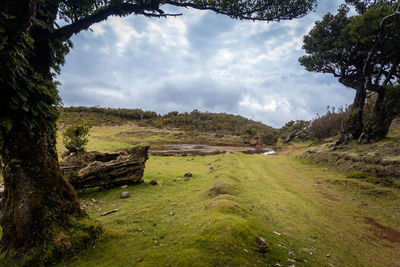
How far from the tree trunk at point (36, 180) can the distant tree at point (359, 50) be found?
69.4 ft

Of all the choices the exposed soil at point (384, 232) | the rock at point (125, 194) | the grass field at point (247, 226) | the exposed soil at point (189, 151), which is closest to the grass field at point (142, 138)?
the exposed soil at point (189, 151)

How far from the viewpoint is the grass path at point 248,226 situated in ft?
13.0

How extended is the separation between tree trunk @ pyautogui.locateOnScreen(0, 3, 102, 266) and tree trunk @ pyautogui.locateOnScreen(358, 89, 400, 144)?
20679 millimetres

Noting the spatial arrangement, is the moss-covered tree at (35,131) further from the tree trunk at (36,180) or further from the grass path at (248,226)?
the grass path at (248,226)

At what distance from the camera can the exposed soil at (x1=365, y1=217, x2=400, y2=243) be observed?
5.54 m

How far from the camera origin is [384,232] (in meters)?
5.87

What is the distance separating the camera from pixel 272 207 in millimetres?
7461

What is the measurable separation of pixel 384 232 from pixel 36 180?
33.4 ft

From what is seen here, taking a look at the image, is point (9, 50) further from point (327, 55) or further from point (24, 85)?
point (327, 55)

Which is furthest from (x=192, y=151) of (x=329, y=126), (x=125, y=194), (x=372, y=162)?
(x=329, y=126)

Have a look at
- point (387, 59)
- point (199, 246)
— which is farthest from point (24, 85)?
point (387, 59)

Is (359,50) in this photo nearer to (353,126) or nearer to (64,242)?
(353,126)

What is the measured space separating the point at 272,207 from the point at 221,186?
2506 mm

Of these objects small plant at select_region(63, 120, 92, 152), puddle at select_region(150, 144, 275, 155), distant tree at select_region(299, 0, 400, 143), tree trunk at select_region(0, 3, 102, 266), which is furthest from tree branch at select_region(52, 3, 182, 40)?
puddle at select_region(150, 144, 275, 155)
